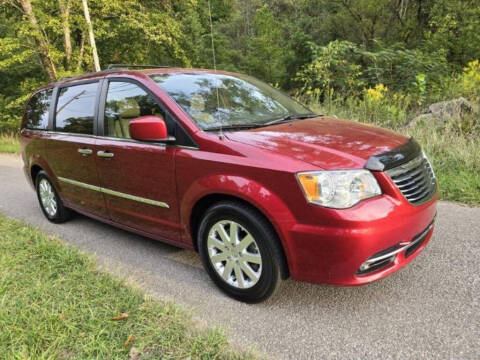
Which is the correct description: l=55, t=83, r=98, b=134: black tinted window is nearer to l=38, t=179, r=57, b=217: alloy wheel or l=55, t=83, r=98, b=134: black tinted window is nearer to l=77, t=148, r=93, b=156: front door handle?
l=77, t=148, r=93, b=156: front door handle

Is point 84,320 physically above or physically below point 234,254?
below

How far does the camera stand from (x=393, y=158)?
245 centimetres

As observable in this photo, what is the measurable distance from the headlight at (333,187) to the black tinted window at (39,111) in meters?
3.64

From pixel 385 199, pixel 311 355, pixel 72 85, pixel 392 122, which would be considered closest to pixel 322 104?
pixel 392 122

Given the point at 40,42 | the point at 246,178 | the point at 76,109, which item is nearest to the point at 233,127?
the point at 246,178

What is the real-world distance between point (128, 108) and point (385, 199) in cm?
234

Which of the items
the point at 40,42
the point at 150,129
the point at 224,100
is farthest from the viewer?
the point at 40,42

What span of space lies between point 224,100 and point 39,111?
2.87 meters

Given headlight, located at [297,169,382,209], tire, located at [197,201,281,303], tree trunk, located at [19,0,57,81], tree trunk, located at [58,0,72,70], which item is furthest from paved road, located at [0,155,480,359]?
tree trunk, located at [58,0,72,70]

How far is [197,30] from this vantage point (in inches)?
810

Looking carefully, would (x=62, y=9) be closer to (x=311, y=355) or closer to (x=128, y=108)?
(x=128, y=108)

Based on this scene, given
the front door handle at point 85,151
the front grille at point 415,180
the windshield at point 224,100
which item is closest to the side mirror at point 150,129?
the windshield at point 224,100

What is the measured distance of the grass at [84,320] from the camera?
2.13m

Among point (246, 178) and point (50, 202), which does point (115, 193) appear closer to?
point (246, 178)
